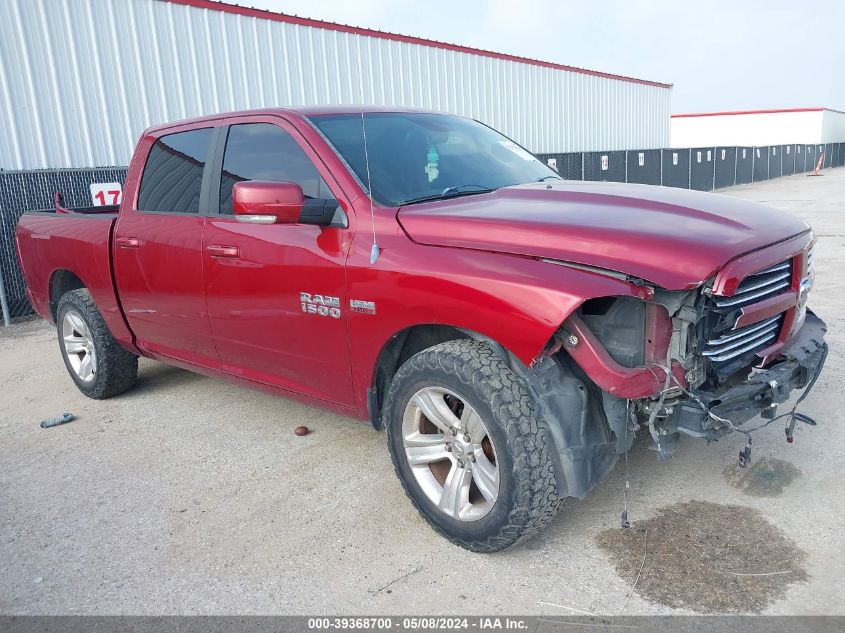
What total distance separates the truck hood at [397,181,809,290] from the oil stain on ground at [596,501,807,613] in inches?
45.8

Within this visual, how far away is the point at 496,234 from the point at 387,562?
1454mm

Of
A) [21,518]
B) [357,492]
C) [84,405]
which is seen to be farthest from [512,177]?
[84,405]

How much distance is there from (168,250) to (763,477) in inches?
138

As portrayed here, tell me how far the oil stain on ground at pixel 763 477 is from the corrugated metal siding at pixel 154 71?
14.2 ft

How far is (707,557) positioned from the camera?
287 cm

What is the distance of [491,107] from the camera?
16.8 metres

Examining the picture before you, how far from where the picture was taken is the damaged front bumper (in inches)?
105

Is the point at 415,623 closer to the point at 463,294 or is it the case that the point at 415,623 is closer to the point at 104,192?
the point at 463,294

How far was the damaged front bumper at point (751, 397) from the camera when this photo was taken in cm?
266

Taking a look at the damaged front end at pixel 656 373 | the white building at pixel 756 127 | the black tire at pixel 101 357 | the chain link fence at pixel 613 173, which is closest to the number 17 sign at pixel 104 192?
the chain link fence at pixel 613 173

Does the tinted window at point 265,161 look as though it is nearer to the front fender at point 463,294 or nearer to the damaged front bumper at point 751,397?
the front fender at point 463,294

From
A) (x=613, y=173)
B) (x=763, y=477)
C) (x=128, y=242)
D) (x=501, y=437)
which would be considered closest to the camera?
(x=501, y=437)

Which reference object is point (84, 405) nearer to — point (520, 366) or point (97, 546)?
point (97, 546)

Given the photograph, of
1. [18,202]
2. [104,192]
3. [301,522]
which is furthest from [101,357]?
[104,192]
